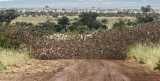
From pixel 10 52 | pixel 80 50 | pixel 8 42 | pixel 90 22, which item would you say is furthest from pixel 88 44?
pixel 90 22

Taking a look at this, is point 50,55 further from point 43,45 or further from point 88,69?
point 88,69

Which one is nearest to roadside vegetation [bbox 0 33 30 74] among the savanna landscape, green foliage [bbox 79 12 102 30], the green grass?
the savanna landscape

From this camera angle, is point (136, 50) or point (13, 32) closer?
point (136, 50)

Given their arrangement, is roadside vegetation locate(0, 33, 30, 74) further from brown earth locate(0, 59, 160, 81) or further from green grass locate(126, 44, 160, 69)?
green grass locate(126, 44, 160, 69)

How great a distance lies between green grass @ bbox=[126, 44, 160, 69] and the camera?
1364 cm

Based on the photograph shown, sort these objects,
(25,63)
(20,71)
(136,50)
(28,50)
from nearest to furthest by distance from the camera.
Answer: (20,71) → (25,63) → (136,50) → (28,50)

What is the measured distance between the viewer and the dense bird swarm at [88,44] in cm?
1744

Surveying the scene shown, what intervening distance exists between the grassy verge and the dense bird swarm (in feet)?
3.08

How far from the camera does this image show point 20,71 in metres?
12.9

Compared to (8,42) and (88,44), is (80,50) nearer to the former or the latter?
(88,44)

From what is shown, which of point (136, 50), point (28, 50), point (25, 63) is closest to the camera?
point (25, 63)

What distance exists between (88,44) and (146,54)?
12.0ft

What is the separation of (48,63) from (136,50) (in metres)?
4.28

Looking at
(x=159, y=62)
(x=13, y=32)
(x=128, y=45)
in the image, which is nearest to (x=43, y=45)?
(x=13, y=32)
